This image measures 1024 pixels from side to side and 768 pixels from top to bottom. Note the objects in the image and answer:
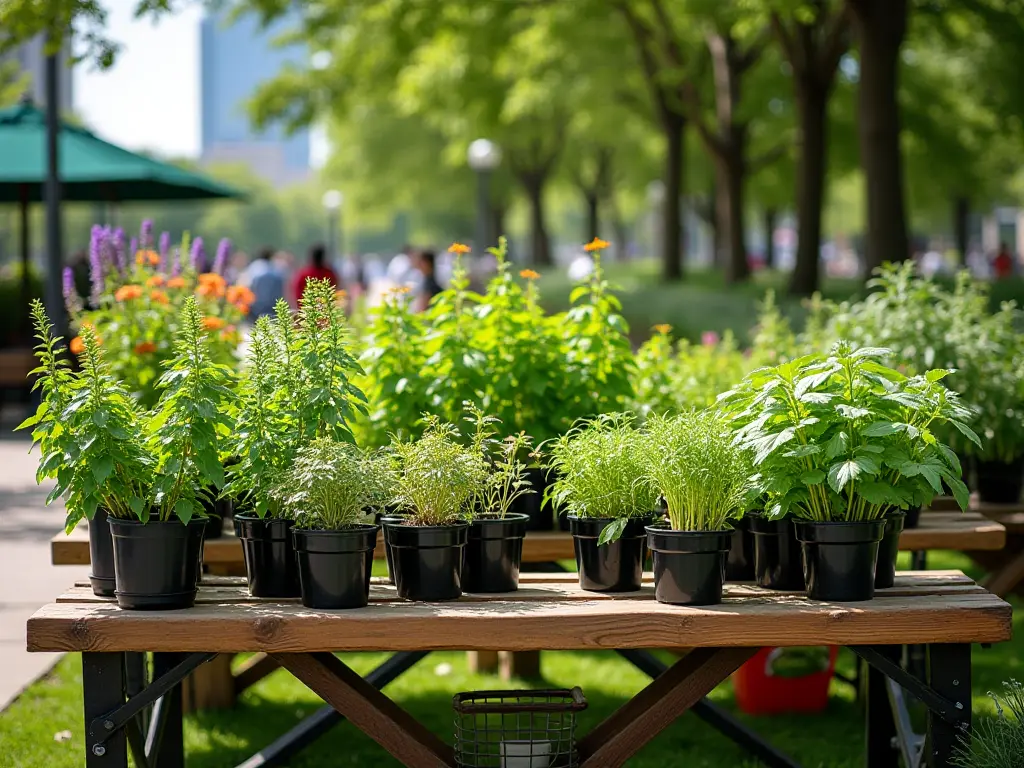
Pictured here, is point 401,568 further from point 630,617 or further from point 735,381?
point 735,381

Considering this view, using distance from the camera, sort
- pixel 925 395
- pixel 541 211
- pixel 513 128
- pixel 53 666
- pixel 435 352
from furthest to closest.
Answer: pixel 541 211 < pixel 513 128 < pixel 53 666 < pixel 435 352 < pixel 925 395

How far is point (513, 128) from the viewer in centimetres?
3164

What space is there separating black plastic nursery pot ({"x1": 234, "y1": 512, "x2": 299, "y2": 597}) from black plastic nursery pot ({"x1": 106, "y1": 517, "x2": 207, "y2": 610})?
0.19 meters

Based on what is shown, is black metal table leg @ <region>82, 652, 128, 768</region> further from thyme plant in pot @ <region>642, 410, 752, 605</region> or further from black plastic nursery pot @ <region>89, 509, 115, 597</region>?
thyme plant in pot @ <region>642, 410, 752, 605</region>

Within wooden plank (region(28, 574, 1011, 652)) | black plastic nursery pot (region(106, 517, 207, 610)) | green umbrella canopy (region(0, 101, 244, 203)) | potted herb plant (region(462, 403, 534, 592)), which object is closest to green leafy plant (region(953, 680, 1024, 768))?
wooden plank (region(28, 574, 1011, 652))

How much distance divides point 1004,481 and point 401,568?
3.07 m

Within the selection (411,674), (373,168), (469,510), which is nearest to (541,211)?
(373,168)

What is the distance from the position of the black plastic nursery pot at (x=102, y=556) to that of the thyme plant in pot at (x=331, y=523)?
0.52 metres

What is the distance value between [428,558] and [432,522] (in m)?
0.10

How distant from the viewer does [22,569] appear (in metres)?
8.04

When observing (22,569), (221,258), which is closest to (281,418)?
(221,258)

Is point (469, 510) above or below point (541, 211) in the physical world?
below

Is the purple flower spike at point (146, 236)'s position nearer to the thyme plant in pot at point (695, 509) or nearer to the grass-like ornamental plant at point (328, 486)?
the grass-like ornamental plant at point (328, 486)

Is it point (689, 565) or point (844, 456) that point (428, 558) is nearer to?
point (689, 565)
